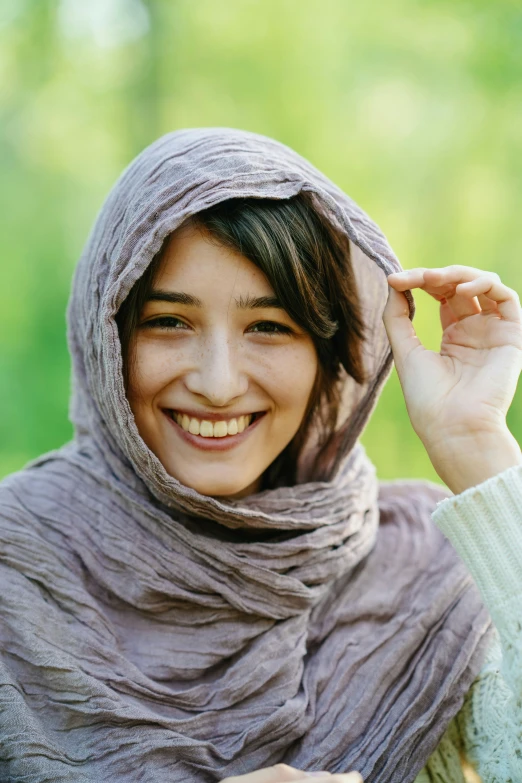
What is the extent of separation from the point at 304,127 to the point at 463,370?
5.01 metres

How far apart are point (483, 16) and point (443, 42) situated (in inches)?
12.6

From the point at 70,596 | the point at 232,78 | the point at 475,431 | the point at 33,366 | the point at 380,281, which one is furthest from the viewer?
the point at 232,78

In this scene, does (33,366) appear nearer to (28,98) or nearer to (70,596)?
(28,98)

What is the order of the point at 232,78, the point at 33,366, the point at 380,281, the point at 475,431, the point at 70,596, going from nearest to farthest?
the point at 475,431 → the point at 70,596 → the point at 380,281 → the point at 33,366 → the point at 232,78

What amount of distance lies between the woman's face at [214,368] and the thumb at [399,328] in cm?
17

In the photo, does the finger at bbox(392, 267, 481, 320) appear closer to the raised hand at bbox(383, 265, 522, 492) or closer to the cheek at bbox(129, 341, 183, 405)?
the raised hand at bbox(383, 265, 522, 492)

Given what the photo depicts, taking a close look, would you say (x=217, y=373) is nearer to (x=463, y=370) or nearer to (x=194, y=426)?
(x=194, y=426)

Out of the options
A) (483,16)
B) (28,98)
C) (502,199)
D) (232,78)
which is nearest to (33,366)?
(28,98)

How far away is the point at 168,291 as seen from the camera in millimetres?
1475

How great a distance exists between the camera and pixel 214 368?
1470mm

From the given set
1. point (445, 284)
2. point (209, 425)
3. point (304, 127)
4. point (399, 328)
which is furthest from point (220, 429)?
point (304, 127)

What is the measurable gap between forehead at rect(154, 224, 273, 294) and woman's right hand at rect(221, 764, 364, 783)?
85cm

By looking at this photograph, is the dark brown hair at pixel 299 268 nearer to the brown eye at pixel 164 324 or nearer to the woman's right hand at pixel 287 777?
the brown eye at pixel 164 324

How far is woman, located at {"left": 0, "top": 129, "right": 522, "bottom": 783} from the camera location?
145 centimetres
